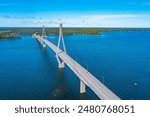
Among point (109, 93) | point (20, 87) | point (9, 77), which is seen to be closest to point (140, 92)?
point (109, 93)

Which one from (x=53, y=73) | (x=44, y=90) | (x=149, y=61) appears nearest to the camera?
(x=44, y=90)

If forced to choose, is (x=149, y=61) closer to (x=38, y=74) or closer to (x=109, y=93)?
(x=38, y=74)

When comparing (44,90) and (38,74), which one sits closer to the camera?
(44,90)

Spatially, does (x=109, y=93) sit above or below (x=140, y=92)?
above

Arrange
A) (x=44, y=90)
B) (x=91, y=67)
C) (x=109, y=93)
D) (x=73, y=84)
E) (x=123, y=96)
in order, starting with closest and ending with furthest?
(x=109, y=93)
(x=123, y=96)
(x=44, y=90)
(x=73, y=84)
(x=91, y=67)

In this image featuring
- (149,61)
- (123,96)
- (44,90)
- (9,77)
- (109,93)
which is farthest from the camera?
(149,61)

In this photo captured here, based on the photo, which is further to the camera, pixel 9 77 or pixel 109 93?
pixel 9 77

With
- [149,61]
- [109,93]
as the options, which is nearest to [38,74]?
[109,93]

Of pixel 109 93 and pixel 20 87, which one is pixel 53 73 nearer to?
pixel 20 87

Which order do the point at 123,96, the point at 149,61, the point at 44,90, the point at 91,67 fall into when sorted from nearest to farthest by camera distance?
the point at 123,96
the point at 44,90
the point at 91,67
the point at 149,61
